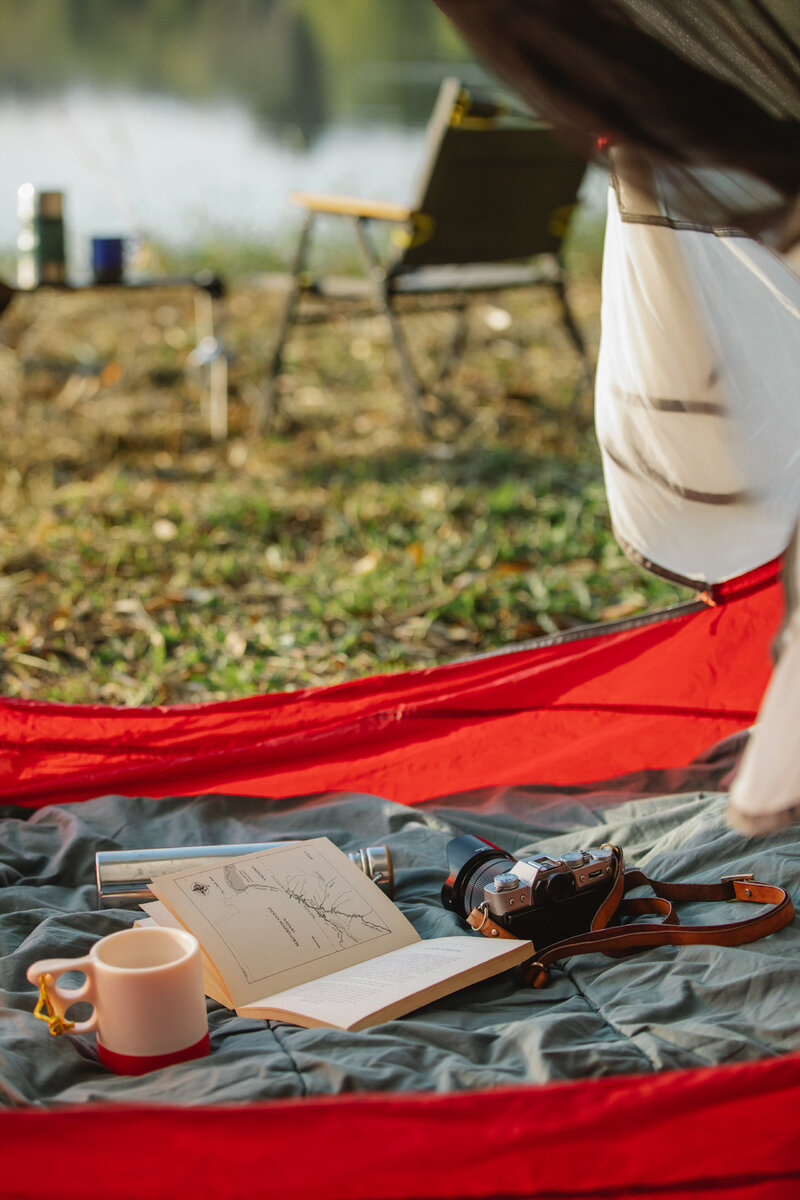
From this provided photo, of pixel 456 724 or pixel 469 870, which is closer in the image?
pixel 469 870

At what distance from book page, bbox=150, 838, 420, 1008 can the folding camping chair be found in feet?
8.50

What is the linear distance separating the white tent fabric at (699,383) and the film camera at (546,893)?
22.5 inches

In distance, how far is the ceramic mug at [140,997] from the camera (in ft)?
3.70

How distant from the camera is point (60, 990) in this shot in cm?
116

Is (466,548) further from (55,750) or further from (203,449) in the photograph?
(55,750)

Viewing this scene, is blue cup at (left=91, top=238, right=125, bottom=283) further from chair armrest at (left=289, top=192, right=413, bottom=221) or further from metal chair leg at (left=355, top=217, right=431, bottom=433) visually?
metal chair leg at (left=355, top=217, right=431, bottom=433)

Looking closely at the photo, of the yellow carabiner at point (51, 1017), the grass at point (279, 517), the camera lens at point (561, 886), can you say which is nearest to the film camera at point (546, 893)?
the camera lens at point (561, 886)

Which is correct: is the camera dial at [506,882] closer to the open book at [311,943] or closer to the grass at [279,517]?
the open book at [311,943]

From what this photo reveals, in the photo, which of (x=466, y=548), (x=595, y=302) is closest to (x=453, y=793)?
(x=466, y=548)

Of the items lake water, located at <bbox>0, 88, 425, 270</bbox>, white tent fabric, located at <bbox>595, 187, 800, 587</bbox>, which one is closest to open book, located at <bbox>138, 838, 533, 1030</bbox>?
white tent fabric, located at <bbox>595, 187, 800, 587</bbox>

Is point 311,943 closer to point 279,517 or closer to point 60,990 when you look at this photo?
point 60,990

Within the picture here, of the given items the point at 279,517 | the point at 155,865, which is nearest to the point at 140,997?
the point at 155,865

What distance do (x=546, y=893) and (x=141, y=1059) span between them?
1.61 feet

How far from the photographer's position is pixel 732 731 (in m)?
1.98
